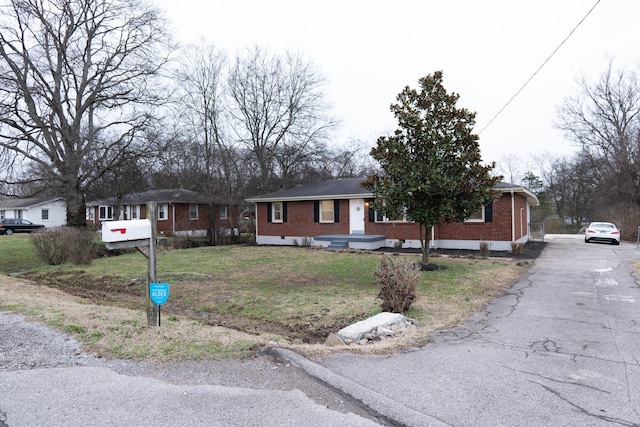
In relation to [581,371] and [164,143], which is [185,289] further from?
[164,143]

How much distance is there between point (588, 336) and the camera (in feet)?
17.7

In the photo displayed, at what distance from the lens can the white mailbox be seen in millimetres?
4742

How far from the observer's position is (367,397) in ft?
11.0

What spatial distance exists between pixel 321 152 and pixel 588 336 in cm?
2762

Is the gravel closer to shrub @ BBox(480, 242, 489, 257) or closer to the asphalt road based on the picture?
the asphalt road

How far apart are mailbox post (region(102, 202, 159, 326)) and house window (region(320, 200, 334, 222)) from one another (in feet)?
52.6

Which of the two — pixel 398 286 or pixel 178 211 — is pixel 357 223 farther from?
pixel 178 211

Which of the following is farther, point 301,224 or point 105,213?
point 105,213

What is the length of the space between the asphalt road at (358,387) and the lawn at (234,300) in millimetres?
480

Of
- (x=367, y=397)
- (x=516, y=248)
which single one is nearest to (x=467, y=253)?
(x=516, y=248)

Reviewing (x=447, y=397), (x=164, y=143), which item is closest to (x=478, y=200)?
(x=447, y=397)

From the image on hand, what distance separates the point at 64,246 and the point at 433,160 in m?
13.9

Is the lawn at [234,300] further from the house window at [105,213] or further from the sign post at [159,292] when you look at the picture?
the house window at [105,213]

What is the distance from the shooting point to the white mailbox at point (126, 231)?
4.74 metres
